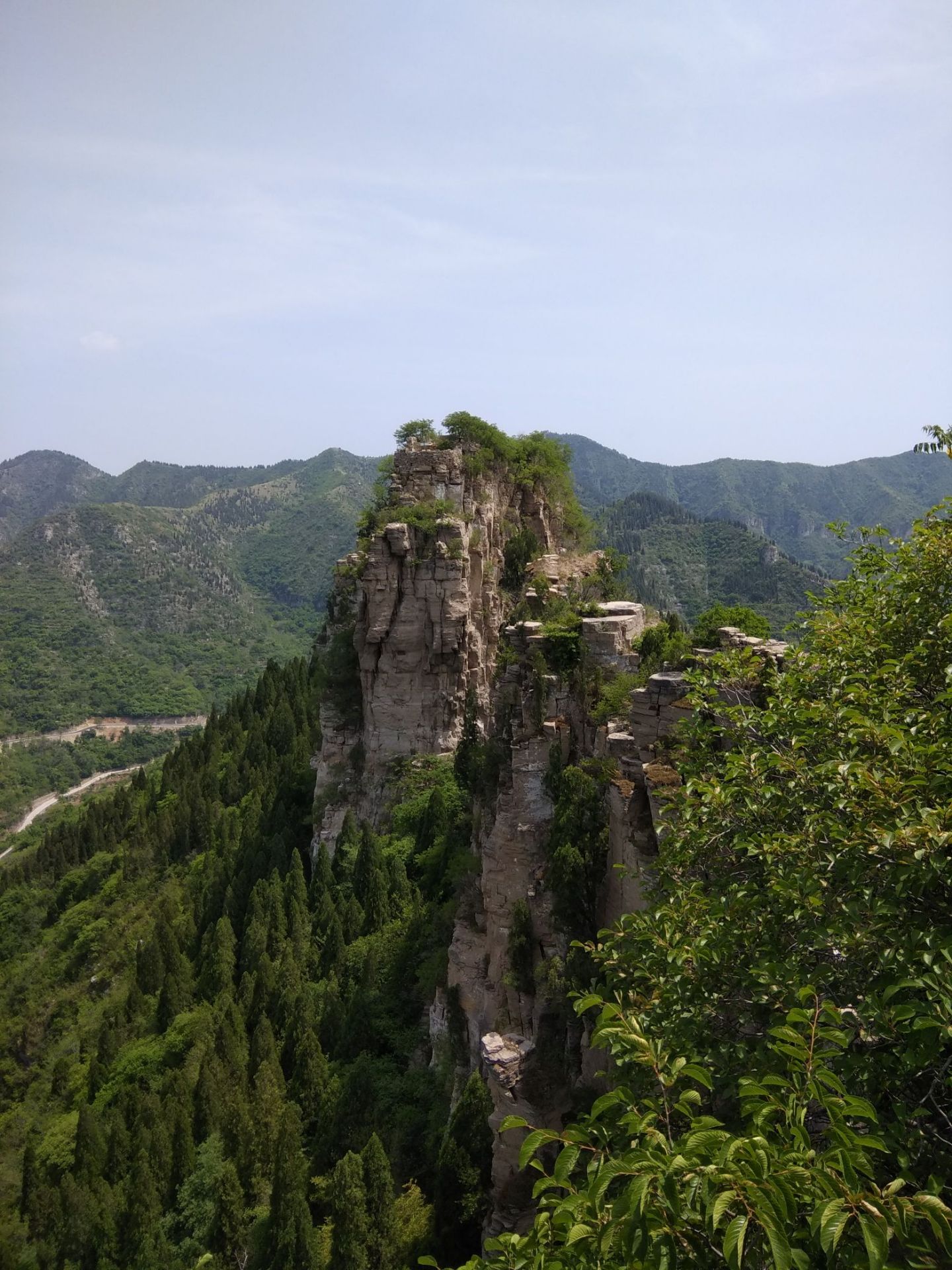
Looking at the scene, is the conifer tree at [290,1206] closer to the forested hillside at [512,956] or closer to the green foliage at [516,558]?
the forested hillside at [512,956]

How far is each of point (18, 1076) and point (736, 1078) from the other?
49.3 meters

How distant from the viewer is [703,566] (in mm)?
155375

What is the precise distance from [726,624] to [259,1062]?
23.5 metres

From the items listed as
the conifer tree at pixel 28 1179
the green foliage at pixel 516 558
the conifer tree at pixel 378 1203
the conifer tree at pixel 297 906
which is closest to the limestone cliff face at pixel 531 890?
the conifer tree at pixel 378 1203

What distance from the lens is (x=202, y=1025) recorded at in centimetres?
3431

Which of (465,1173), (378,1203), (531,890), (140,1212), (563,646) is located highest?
(563,646)

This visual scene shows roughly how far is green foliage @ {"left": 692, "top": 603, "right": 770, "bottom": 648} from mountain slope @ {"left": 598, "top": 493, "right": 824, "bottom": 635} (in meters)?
77.5

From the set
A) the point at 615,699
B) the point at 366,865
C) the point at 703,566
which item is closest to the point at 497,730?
the point at 615,699

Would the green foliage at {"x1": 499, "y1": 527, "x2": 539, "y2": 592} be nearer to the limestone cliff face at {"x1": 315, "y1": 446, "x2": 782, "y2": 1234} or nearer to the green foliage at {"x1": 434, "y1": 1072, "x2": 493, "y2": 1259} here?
the limestone cliff face at {"x1": 315, "y1": 446, "x2": 782, "y2": 1234}

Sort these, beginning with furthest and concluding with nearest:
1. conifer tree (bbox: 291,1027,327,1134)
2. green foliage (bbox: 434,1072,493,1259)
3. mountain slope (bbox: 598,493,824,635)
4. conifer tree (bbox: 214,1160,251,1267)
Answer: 1. mountain slope (bbox: 598,493,824,635)
2. conifer tree (bbox: 291,1027,327,1134)
3. conifer tree (bbox: 214,1160,251,1267)
4. green foliage (bbox: 434,1072,493,1259)

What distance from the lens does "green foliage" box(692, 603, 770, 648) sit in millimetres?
22469

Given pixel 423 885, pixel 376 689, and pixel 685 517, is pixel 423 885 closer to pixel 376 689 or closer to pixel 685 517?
pixel 376 689

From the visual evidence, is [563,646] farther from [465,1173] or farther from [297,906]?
[297,906]

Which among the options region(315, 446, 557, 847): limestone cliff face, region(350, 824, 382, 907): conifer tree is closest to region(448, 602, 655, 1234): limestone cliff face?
Answer: region(350, 824, 382, 907): conifer tree
